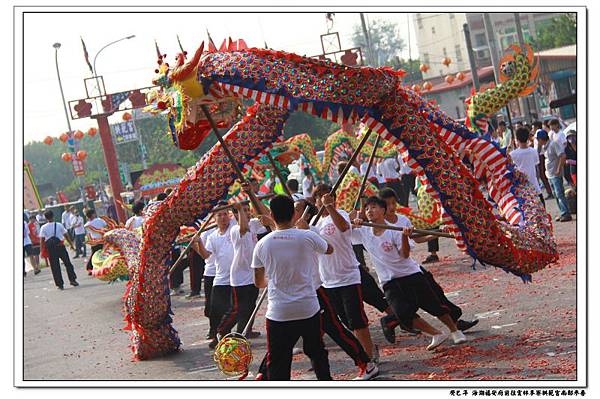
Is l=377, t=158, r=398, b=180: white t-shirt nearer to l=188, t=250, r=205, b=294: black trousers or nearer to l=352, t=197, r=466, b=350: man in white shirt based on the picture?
l=188, t=250, r=205, b=294: black trousers

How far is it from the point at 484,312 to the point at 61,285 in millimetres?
12721

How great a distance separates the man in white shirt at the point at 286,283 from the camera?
671 cm

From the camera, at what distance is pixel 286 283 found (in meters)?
6.75

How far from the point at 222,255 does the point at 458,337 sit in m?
3.04

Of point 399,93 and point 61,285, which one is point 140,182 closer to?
point 61,285

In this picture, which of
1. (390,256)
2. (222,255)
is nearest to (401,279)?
(390,256)

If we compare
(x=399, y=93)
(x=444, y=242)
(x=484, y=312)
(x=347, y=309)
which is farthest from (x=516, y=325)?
(x=444, y=242)

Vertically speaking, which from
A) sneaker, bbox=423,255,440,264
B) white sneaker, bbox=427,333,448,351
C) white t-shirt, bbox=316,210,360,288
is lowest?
sneaker, bbox=423,255,440,264

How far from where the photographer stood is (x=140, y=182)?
1443 inches

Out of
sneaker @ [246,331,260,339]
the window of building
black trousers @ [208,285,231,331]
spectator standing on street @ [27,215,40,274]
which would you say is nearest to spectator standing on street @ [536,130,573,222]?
sneaker @ [246,331,260,339]

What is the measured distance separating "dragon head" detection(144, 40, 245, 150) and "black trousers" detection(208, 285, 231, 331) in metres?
1.88

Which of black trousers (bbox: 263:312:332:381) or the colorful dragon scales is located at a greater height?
the colorful dragon scales

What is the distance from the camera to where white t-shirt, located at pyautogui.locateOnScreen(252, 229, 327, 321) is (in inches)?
264

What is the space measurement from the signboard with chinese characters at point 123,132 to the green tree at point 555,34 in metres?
23.3
